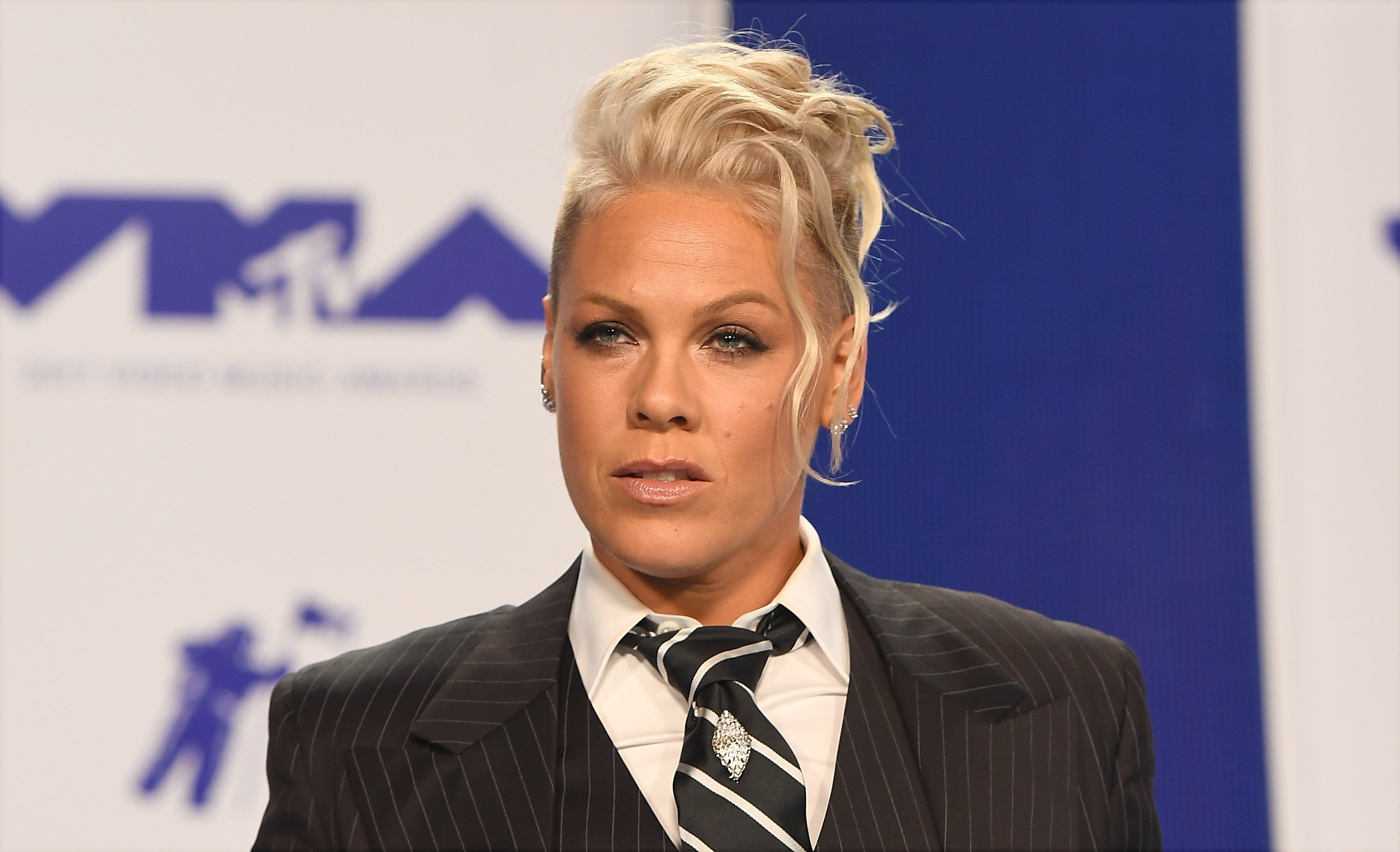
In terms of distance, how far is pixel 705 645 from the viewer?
1336 millimetres

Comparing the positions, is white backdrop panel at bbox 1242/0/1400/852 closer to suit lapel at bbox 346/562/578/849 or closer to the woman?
the woman

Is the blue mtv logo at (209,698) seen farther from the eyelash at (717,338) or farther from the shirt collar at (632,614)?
the eyelash at (717,338)

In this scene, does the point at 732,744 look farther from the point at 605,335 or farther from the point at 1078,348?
the point at 1078,348

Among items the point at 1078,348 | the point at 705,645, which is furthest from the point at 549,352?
the point at 1078,348

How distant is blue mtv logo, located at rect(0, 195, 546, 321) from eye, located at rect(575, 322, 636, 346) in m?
1.10

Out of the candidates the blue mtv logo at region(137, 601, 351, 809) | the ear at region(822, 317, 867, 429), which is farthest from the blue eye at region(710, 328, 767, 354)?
the blue mtv logo at region(137, 601, 351, 809)

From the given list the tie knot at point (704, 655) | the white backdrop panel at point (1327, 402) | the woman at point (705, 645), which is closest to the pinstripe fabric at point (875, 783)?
the woman at point (705, 645)

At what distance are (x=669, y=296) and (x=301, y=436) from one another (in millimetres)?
1241

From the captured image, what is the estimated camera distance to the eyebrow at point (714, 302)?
1300mm

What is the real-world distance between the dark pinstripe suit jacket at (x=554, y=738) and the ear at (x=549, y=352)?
0.20 metres

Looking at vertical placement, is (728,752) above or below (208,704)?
above

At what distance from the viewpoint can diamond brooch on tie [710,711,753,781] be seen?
1294mm

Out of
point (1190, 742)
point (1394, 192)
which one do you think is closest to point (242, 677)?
point (1190, 742)

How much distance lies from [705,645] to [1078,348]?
146cm
